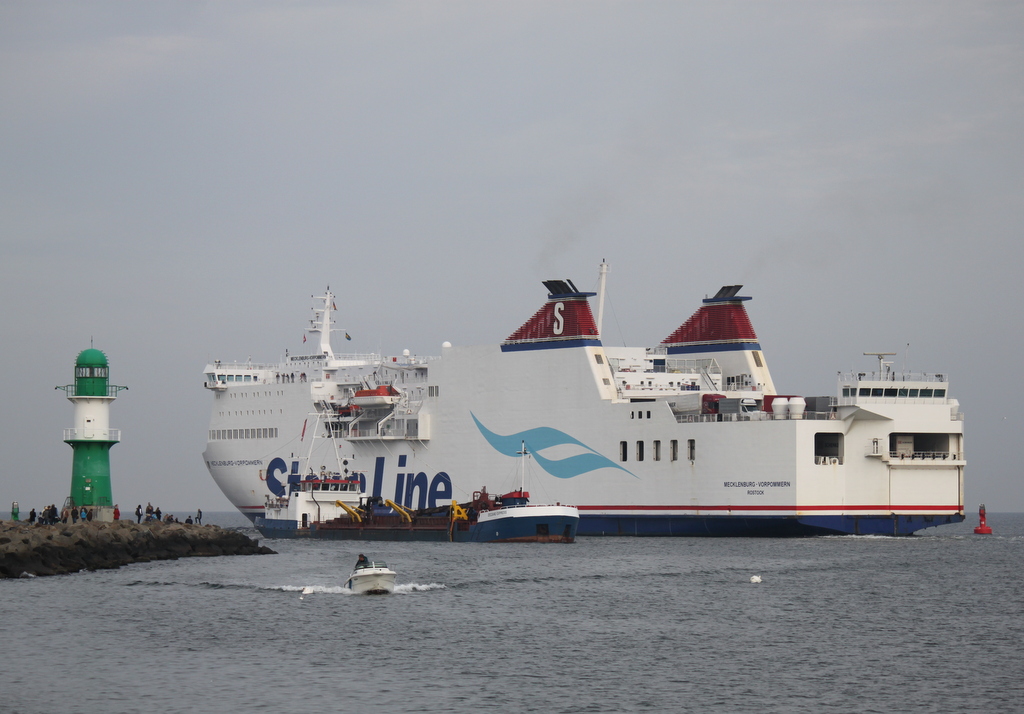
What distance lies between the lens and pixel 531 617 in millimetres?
32219

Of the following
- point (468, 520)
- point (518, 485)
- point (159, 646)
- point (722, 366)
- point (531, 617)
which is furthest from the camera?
point (722, 366)

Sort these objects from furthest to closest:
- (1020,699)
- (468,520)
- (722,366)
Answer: (722,366) → (468,520) → (1020,699)

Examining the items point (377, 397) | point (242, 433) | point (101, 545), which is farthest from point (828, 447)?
point (242, 433)

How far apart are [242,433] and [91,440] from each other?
1873 centimetres

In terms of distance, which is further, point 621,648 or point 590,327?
point 590,327

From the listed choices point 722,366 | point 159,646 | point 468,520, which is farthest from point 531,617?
point 722,366

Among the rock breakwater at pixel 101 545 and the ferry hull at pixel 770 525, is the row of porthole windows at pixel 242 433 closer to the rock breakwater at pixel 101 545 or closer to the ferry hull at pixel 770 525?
the rock breakwater at pixel 101 545

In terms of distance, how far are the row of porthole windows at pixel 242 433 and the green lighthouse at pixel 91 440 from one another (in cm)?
1606

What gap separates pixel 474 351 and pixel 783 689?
37.3 m

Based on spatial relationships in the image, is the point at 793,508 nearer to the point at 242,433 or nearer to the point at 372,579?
the point at 372,579

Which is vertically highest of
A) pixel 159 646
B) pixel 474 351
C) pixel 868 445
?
pixel 474 351

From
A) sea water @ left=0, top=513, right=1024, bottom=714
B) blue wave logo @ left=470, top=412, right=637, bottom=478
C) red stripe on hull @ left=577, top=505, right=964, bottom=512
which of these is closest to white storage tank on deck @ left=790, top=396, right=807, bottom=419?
red stripe on hull @ left=577, top=505, right=964, bottom=512

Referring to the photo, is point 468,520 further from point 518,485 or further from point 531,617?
point 531,617

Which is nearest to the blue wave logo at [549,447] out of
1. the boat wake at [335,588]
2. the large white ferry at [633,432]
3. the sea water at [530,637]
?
the large white ferry at [633,432]
